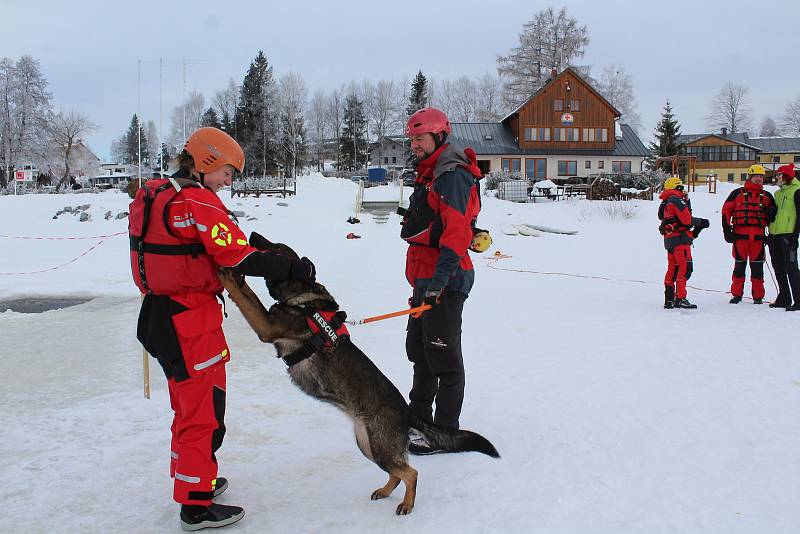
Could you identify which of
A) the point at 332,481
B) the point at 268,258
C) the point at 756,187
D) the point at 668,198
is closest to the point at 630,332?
the point at 668,198

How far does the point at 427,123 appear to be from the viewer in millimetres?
3883

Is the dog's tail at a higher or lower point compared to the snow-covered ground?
higher

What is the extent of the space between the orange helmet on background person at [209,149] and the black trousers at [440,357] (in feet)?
4.85

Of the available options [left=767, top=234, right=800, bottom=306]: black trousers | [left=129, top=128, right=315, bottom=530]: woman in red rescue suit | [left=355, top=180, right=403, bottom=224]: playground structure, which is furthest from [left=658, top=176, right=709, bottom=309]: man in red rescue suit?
[left=355, top=180, right=403, bottom=224]: playground structure

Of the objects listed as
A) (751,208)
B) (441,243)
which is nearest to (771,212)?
(751,208)

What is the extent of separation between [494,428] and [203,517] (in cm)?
207

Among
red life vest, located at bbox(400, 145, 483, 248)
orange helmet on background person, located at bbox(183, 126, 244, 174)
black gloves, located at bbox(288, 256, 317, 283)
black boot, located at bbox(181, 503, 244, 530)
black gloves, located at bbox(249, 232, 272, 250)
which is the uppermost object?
orange helmet on background person, located at bbox(183, 126, 244, 174)

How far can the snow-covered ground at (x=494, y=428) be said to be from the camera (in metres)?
3.17

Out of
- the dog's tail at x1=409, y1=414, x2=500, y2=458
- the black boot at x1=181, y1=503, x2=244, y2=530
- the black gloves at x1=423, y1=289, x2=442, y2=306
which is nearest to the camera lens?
the black boot at x1=181, y1=503, x2=244, y2=530

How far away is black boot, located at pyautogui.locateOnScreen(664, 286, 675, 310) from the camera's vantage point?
8.49m

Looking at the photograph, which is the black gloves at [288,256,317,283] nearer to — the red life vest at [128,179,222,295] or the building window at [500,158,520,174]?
the red life vest at [128,179,222,295]

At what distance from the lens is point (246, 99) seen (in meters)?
54.7

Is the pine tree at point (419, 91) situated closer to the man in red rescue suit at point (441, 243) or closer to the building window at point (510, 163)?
the building window at point (510, 163)

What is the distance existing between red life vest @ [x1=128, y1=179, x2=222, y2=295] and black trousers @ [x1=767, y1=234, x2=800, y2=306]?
8107 mm
